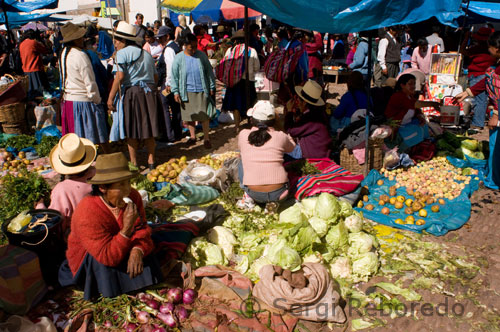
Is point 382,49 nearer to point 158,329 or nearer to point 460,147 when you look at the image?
point 460,147

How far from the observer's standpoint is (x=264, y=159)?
15.1ft

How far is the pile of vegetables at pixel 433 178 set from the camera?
5395 millimetres

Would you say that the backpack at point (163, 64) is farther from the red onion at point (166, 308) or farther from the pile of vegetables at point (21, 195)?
the red onion at point (166, 308)

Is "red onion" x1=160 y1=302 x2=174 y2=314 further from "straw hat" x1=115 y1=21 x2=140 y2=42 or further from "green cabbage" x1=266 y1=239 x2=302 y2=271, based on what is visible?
"straw hat" x1=115 y1=21 x2=140 y2=42

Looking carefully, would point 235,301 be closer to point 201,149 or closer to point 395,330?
point 395,330

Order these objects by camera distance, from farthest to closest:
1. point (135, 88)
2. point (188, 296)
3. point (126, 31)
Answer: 1. point (135, 88)
2. point (126, 31)
3. point (188, 296)

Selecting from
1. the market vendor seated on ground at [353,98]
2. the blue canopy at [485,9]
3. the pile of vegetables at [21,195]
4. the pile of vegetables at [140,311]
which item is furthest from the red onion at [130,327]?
the blue canopy at [485,9]

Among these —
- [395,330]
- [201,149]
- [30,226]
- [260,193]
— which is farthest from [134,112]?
[395,330]

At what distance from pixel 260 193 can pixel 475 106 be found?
5.59 m

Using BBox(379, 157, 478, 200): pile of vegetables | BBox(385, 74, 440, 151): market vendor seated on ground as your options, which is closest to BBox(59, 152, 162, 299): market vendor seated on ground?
BBox(379, 157, 478, 200): pile of vegetables

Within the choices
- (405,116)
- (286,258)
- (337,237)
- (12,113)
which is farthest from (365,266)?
(12,113)

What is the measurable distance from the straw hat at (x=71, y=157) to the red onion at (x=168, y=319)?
4.81ft

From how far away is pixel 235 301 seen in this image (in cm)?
342

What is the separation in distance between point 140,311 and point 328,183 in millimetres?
2708
